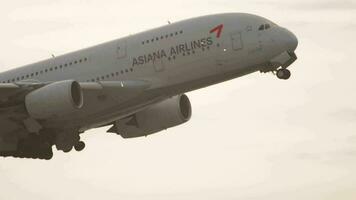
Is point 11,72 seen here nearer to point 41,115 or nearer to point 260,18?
point 41,115

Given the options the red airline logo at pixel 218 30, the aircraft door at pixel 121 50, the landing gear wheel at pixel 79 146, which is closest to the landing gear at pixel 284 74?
the red airline logo at pixel 218 30

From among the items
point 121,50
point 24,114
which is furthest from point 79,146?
point 121,50

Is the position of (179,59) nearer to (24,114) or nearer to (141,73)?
(141,73)

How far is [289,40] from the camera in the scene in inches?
2352

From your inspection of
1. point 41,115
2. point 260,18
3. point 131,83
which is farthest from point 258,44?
point 41,115

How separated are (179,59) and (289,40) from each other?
5042 millimetres

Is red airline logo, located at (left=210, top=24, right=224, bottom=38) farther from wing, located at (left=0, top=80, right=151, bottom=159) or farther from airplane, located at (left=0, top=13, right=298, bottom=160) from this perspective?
wing, located at (left=0, top=80, right=151, bottom=159)

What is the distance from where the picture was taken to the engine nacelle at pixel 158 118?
214 feet

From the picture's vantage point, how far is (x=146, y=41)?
2398 inches

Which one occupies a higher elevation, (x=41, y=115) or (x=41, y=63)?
(x=41, y=63)

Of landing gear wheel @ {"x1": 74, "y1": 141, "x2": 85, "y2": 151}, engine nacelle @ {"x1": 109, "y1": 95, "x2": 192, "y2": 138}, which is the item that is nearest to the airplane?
engine nacelle @ {"x1": 109, "y1": 95, "x2": 192, "y2": 138}

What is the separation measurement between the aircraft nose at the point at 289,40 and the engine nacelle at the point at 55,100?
9.47 meters

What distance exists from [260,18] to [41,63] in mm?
11189

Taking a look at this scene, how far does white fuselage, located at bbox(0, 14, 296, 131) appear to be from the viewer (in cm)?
5978
